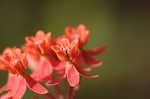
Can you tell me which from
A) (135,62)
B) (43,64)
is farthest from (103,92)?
A: (43,64)

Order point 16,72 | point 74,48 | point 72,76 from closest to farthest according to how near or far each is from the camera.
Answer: point 72,76 < point 74,48 < point 16,72

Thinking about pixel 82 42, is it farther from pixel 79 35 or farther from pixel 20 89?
pixel 20 89

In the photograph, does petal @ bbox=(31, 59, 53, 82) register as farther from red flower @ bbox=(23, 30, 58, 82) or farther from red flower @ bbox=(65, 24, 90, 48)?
red flower @ bbox=(65, 24, 90, 48)

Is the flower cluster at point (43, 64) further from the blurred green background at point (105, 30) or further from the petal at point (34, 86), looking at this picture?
the blurred green background at point (105, 30)

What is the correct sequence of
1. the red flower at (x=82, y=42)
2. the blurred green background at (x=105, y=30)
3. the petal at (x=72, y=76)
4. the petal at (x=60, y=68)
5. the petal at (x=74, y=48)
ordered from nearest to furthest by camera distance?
1. the petal at (x=72, y=76)
2. the petal at (x=74, y=48)
3. the petal at (x=60, y=68)
4. the red flower at (x=82, y=42)
5. the blurred green background at (x=105, y=30)

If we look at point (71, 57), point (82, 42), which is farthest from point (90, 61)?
point (71, 57)

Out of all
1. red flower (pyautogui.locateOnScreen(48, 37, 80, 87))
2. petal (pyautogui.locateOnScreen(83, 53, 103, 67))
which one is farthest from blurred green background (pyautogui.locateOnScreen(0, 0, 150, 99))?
red flower (pyautogui.locateOnScreen(48, 37, 80, 87))

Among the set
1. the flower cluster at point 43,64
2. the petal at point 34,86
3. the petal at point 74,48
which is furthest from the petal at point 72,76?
the petal at point 34,86
